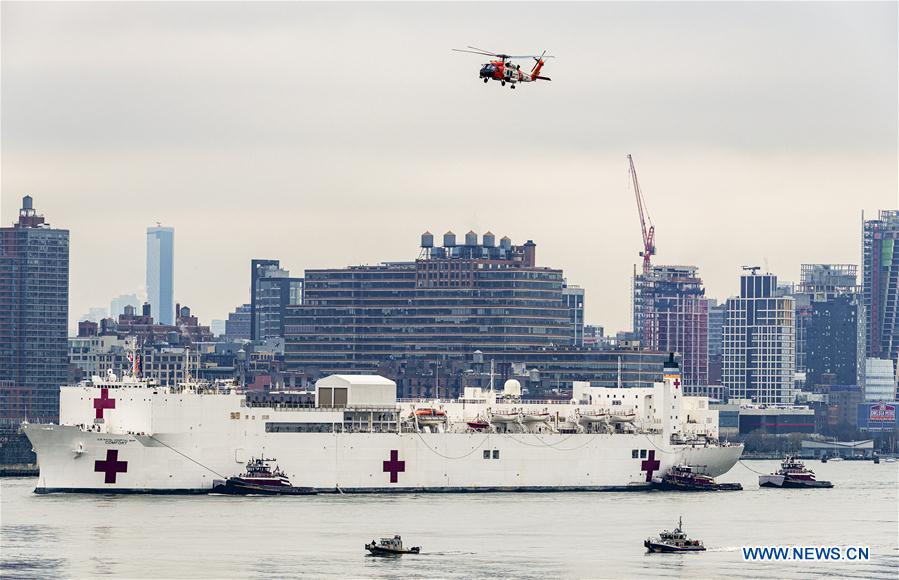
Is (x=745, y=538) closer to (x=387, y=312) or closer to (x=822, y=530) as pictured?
(x=822, y=530)

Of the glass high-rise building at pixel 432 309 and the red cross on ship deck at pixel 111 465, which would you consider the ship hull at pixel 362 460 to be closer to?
the red cross on ship deck at pixel 111 465

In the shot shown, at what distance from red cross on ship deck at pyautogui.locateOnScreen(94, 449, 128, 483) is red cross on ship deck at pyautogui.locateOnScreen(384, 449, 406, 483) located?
30.8 feet

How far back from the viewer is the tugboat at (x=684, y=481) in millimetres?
79938

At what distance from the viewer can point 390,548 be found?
5281 centimetres

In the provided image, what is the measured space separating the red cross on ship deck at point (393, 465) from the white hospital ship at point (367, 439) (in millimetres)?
35

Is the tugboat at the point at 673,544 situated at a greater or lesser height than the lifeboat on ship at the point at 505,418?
lesser

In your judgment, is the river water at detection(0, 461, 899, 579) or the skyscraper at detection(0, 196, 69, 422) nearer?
the river water at detection(0, 461, 899, 579)

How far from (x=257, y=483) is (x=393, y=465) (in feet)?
18.7

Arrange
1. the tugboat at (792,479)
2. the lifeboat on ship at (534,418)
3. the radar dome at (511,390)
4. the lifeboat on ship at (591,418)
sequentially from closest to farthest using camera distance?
the lifeboat on ship at (534,418) < the lifeboat on ship at (591,418) < the radar dome at (511,390) < the tugboat at (792,479)

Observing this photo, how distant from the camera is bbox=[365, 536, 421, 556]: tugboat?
52.8m

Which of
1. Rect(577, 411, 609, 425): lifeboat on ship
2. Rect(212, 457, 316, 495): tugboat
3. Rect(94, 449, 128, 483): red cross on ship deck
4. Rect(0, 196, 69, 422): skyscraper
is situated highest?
Rect(0, 196, 69, 422): skyscraper

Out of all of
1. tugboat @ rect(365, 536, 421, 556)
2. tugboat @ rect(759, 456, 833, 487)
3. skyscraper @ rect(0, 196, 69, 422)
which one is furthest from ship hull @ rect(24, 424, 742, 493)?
skyscraper @ rect(0, 196, 69, 422)
